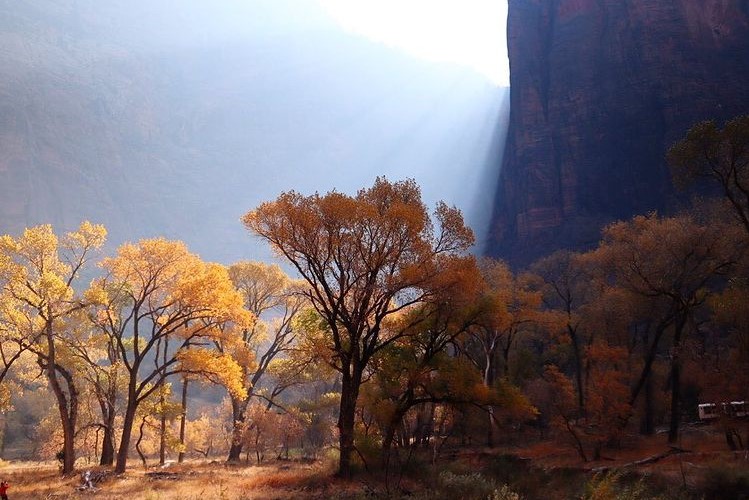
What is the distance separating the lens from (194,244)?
639 feet

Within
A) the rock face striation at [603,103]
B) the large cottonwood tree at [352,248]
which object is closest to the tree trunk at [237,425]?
the large cottonwood tree at [352,248]

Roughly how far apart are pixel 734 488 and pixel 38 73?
239953mm

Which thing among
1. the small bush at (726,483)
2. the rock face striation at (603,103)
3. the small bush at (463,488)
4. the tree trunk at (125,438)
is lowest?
the small bush at (726,483)

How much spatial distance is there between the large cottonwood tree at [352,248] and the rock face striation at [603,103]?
53.7m

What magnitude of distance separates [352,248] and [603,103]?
66.0 meters

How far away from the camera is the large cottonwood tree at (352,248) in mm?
19984

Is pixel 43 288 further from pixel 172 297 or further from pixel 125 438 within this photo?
pixel 125 438

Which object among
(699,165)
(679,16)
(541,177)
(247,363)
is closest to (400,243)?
(699,165)

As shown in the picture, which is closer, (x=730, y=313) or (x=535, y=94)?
(x=730, y=313)

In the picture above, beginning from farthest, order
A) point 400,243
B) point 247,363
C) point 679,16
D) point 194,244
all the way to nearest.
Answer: point 194,244, point 679,16, point 247,363, point 400,243

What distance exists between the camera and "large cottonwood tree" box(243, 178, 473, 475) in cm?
1998

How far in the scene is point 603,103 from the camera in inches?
2918

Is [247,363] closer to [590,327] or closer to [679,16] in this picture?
[590,327]

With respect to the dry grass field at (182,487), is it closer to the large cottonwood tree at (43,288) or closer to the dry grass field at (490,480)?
the dry grass field at (490,480)
